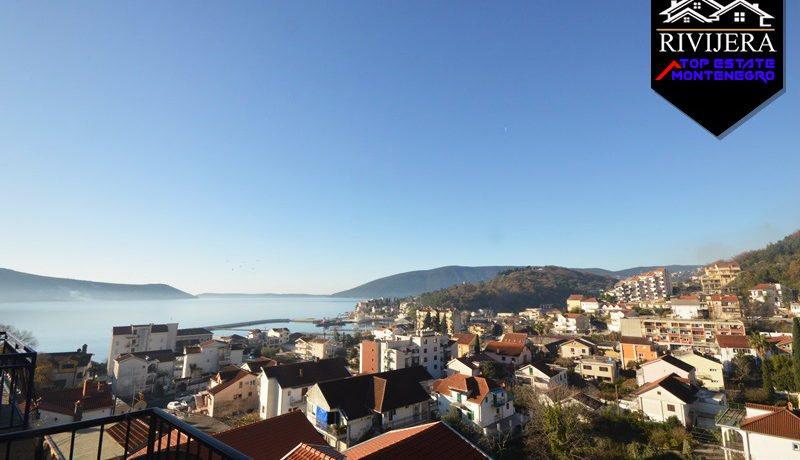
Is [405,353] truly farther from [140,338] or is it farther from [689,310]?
[689,310]

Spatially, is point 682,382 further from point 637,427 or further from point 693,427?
point 637,427

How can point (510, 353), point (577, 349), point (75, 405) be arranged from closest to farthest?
point (75, 405), point (510, 353), point (577, 349)

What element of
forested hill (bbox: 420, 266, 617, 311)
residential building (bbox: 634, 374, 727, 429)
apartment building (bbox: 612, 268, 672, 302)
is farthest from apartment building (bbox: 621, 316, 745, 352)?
forested hill (bbox: 420, 266, 617, 311)

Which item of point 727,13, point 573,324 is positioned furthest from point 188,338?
point 727,13

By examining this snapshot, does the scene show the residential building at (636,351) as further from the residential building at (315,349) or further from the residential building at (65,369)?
the residential building at (65,369)

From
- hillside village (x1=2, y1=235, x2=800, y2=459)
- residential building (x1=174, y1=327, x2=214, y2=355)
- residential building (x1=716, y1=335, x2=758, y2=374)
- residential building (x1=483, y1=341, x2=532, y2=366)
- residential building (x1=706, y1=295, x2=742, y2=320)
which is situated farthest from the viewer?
residential building (x1=174, y1=327, x2=214, y2=355)

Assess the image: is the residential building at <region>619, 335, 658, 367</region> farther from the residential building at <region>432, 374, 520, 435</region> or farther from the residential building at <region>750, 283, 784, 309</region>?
the residential building at <region>750, 283, 784, 309</region>
